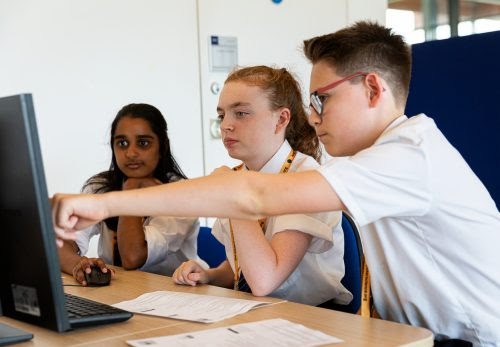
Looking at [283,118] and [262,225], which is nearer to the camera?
[262,225]

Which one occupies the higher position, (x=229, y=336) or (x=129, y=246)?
(x=229, y=336)

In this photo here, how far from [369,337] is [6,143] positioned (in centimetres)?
66

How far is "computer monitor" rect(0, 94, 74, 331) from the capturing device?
0.97m

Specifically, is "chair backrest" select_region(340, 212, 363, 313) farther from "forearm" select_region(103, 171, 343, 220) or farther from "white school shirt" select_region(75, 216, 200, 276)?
"forearm" select_region(103, 171, 343, 220)

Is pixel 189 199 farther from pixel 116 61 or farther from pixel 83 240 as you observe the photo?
pixel 116 61

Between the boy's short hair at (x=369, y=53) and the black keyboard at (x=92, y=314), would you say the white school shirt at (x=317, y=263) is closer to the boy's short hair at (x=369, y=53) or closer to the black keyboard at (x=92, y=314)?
the boy's short hair at (x=369, y=53)

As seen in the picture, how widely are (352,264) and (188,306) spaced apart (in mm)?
610

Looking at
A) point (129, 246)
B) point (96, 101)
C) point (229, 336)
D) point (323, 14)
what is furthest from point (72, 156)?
point (229, 336)

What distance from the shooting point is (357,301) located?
6.24 ft

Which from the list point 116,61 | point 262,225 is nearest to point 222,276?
point 262,225

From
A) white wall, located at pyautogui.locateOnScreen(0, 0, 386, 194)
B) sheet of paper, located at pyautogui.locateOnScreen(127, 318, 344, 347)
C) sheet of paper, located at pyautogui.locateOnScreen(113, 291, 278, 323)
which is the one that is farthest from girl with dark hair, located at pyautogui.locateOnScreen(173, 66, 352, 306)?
white wall, located at pyautogui.locateOnScreen(0, 0, 386, 194)

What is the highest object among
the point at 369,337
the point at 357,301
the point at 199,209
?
the point at 199,209

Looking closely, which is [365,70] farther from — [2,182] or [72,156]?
[72,156]

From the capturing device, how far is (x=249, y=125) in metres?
2.08
